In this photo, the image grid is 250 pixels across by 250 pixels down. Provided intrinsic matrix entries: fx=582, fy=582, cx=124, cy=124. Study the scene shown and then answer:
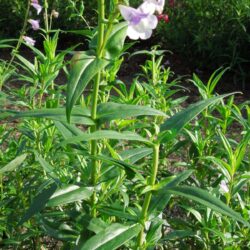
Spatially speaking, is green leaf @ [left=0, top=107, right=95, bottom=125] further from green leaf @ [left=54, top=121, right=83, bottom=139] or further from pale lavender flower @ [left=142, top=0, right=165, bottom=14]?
pale lavender flower @ [left=142, top=0, right=165, bottom=14]

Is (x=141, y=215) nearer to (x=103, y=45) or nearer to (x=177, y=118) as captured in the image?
(x=177, y=118)

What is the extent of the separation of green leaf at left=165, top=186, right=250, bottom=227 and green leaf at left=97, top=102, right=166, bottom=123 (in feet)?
0.80

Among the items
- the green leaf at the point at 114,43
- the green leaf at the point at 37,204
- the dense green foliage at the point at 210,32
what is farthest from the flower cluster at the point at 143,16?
the dense green foliage at the point at 210,32

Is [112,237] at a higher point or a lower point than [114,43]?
lower

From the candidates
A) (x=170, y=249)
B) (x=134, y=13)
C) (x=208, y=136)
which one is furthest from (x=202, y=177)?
(x=134, y=13)

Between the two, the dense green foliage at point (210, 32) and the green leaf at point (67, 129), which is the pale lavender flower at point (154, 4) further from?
the dense green foliage at point (210, 32)

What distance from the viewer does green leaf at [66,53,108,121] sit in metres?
1.54

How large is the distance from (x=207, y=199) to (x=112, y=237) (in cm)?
33

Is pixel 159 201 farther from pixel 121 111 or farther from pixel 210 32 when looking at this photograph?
pixel 210 32

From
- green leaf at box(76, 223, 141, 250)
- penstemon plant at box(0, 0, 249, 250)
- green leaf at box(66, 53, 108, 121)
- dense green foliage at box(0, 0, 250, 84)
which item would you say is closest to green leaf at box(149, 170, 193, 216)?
penstemon plant at box(0, 0, 249, 250)

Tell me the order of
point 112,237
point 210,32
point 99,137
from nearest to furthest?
point 99,137
point 112,237
point 210,32

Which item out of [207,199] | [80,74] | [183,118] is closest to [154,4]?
[80,74]

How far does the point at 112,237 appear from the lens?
1.71 meters

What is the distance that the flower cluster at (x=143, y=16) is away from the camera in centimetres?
149
